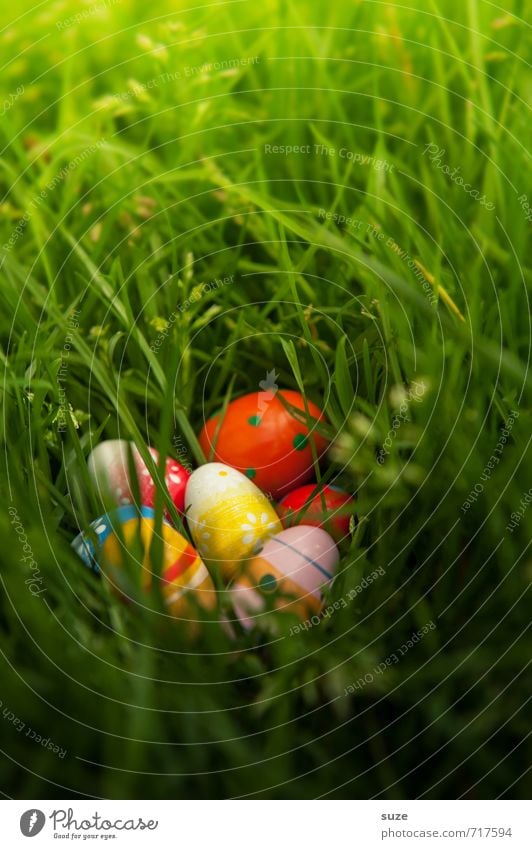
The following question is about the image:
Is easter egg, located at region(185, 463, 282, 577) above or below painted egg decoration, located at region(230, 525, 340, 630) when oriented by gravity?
above

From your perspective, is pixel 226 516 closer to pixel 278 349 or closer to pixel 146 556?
pixel 146 556

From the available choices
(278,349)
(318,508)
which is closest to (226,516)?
(318,508)

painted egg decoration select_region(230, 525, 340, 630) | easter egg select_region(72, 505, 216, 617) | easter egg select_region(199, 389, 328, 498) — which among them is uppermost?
easter egg select_region(199, 389, 328, 498)

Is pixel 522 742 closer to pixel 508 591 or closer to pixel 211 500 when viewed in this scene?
pixel 508 591

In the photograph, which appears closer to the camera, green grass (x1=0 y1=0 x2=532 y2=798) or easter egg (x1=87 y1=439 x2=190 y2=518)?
green grass (x1=0 y1=0 x2=532 y2=798)

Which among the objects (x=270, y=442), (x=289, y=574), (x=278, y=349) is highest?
(x=278, y=349)

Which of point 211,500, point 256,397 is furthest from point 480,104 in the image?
point 211,500
